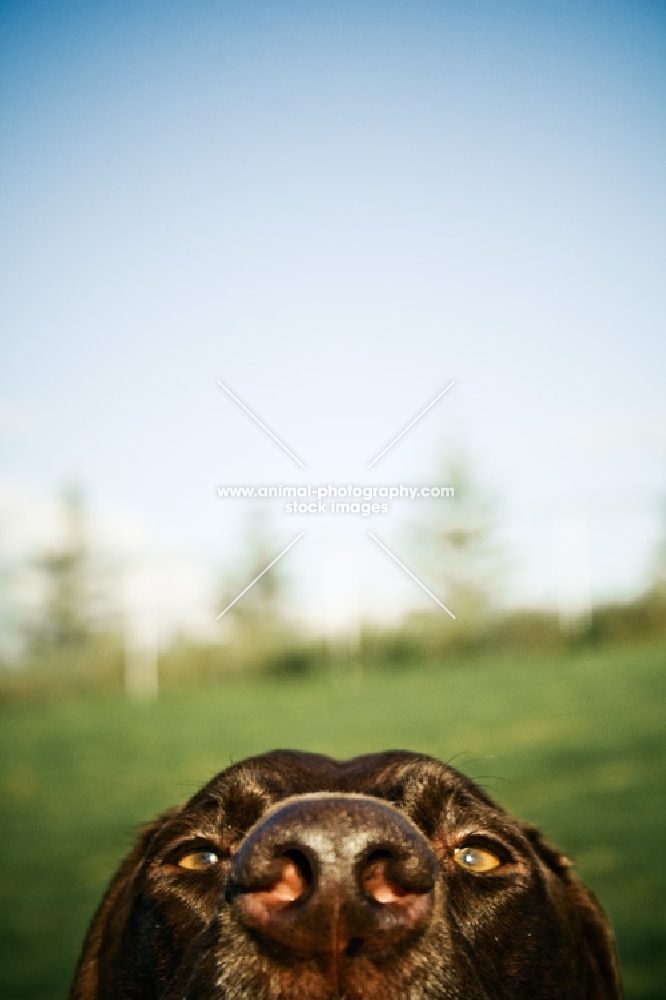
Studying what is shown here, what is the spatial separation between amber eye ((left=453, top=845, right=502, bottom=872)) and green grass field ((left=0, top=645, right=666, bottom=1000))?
119 inches

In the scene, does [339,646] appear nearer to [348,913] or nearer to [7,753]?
[7,753]

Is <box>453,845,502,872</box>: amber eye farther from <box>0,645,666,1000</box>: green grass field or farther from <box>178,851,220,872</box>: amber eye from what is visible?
<box>0,645,666,1000</box>: green grass field

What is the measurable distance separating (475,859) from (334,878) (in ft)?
2.26

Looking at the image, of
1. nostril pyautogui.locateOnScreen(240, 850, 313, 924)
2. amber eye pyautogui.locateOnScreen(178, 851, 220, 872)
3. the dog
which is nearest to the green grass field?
the dog

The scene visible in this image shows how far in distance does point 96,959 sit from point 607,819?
6199 mm

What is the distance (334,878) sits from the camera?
1318mm

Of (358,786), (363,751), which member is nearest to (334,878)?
(358,786)

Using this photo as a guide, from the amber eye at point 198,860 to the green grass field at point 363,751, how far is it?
3.01 m

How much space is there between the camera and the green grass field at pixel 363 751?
6.12 meters

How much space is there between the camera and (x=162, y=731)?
1216 cm

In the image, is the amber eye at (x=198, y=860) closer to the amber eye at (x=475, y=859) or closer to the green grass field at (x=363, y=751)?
the amber eye at (x=475, y=859)

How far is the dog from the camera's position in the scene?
1.35 m

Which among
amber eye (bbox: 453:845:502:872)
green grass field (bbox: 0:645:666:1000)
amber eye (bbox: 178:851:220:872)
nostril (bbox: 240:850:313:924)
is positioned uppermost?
nostril (bbox: 240:850:313:924)

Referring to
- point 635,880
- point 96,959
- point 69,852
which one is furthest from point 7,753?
point 96,959
